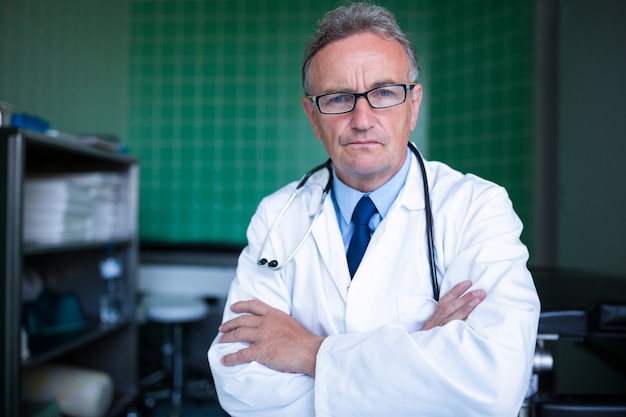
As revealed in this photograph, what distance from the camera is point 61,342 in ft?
5.90

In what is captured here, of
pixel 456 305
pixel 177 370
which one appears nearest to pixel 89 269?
pixel 177 370

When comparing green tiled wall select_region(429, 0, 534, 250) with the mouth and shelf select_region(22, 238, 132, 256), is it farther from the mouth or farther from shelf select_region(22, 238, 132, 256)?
shelf select_region(22, 238, 132, 256)

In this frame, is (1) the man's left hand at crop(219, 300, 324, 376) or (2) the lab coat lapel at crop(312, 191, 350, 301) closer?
(1) the man's left hand at crop(219, 300, 324, 376)

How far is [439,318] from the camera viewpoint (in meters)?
0.91

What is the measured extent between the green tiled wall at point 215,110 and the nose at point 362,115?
93.4 inches

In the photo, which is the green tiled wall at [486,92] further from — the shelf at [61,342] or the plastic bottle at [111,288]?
the shelf at [61,342]

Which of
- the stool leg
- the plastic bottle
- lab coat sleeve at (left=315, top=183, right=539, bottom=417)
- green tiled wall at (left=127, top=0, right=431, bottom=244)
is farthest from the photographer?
green tiled wall at (left=127, top=0, right=431, bottom=244)

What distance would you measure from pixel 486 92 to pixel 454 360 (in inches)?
92.1

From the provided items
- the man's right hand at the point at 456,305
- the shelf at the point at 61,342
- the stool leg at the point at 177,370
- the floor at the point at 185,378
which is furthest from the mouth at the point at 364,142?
the stool leg at the point at 177,370

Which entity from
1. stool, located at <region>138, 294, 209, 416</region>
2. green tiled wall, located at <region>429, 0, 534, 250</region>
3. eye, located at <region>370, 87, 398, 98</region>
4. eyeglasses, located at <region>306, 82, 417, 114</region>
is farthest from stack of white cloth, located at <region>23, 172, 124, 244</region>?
green tiled wall, located at <region>429, 0, 534, 250</region>

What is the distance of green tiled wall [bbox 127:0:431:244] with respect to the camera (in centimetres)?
341

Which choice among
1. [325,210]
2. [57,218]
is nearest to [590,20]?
[325,210]

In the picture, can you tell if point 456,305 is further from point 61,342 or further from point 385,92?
point 61,342

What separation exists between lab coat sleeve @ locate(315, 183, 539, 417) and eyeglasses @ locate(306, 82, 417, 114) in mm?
375
